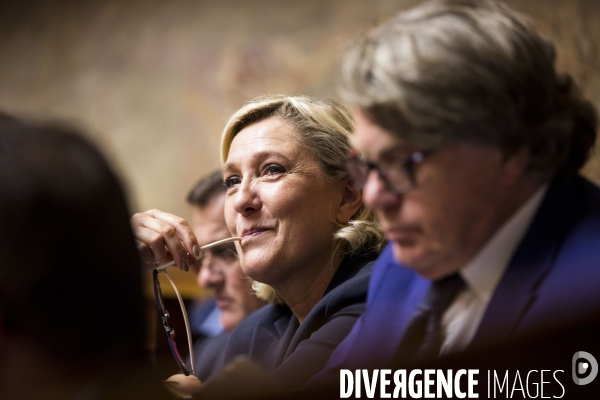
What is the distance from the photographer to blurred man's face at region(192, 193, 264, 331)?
291 cm

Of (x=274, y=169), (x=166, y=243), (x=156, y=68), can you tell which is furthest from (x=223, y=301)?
(x=156, y=68)

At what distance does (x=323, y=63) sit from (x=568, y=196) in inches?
172

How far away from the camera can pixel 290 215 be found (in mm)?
1575

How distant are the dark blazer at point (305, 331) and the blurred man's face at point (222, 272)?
108 cm

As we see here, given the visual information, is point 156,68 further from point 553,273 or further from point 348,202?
point 553,273

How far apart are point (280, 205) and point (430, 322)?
0.65 m

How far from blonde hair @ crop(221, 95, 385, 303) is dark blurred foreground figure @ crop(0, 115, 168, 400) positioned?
0.73 meters

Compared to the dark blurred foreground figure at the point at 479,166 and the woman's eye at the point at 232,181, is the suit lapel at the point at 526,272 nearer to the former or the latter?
the dark blurred foreground figure at the point at 479,166

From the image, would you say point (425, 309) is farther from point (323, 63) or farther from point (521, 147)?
point (323, 63)

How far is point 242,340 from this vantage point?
1751 mm

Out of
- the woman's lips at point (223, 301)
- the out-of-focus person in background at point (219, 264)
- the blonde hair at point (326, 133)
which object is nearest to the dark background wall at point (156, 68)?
the out-of-focus person in background at point (219, 264)

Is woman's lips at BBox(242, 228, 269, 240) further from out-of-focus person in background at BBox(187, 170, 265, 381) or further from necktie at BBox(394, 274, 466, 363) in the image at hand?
out-of-focus person in background at BBox(187, 170, 265, 381)

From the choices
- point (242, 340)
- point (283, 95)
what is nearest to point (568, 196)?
point (283, 95)

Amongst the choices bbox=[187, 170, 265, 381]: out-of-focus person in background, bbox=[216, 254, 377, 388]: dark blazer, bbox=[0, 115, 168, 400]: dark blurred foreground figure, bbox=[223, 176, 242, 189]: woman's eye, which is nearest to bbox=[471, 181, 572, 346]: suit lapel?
bbox=[216, 254, 377, 388]: dark blazer
